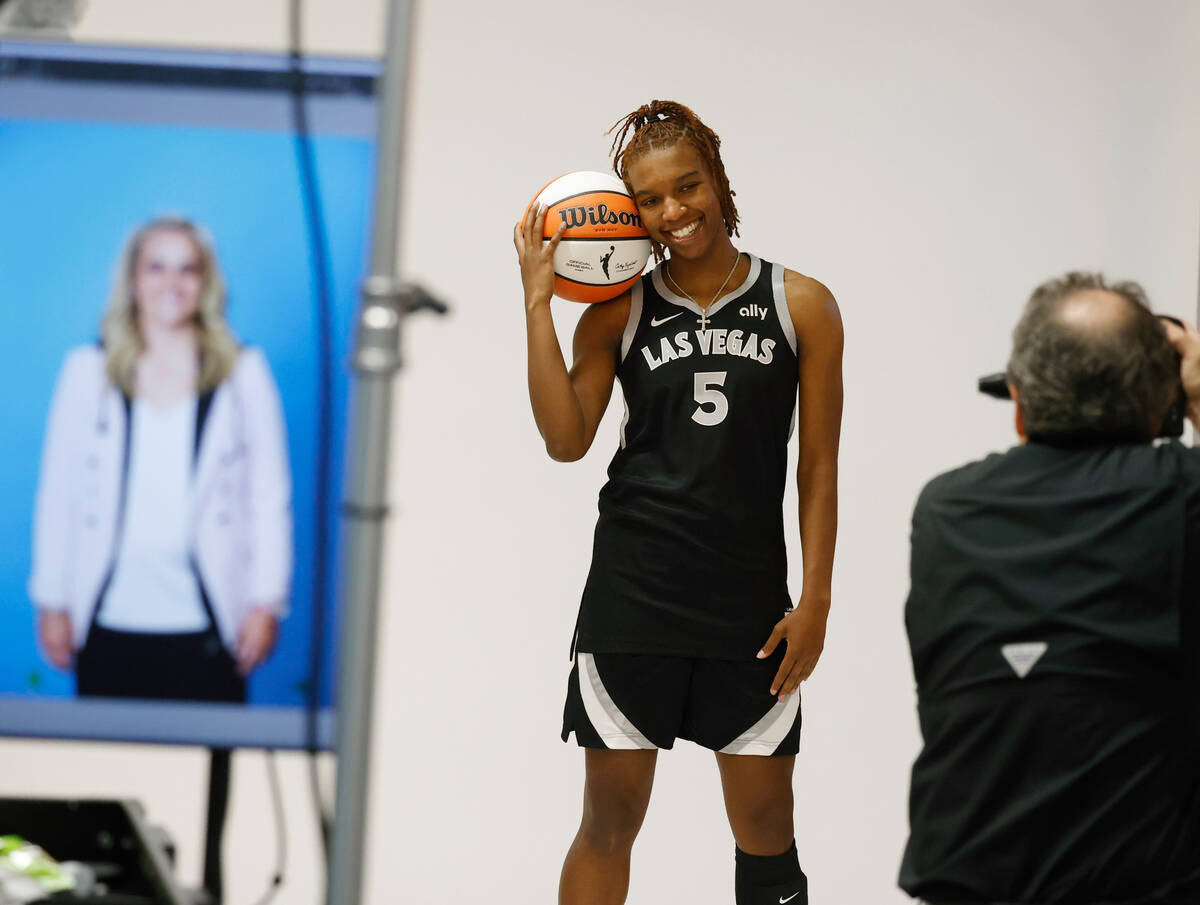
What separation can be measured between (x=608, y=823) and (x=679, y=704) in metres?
0.23

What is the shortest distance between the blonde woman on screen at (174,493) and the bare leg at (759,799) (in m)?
0.98

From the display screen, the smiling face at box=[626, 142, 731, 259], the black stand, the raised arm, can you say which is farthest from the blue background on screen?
the smiling face at box=[626, 142, 731, 259]

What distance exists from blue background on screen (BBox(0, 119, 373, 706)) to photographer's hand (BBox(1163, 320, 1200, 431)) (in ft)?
3.04

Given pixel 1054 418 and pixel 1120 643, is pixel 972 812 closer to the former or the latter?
pixel 1120 643

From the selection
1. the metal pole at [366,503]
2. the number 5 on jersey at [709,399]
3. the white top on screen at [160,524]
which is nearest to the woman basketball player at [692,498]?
the number 5 on jersey at [709,399]

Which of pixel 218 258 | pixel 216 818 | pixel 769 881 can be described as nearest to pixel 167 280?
pixel 218 258

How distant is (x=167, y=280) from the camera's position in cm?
133

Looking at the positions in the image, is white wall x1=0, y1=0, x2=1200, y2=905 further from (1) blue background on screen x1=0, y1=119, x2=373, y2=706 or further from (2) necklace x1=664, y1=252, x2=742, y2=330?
(1) blue background on screen x1=0, y1=119, x2=373, y2=706

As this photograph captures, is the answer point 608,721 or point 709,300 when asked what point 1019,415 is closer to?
point 709,300

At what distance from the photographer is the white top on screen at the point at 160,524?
1.30m

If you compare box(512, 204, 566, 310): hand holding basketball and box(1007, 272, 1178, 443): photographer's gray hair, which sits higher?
box(512, 204, 566, 310): hand holding basketball

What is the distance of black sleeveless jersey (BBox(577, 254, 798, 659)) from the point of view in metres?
1.99

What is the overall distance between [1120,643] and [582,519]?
76.7 inches

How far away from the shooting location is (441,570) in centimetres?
315
